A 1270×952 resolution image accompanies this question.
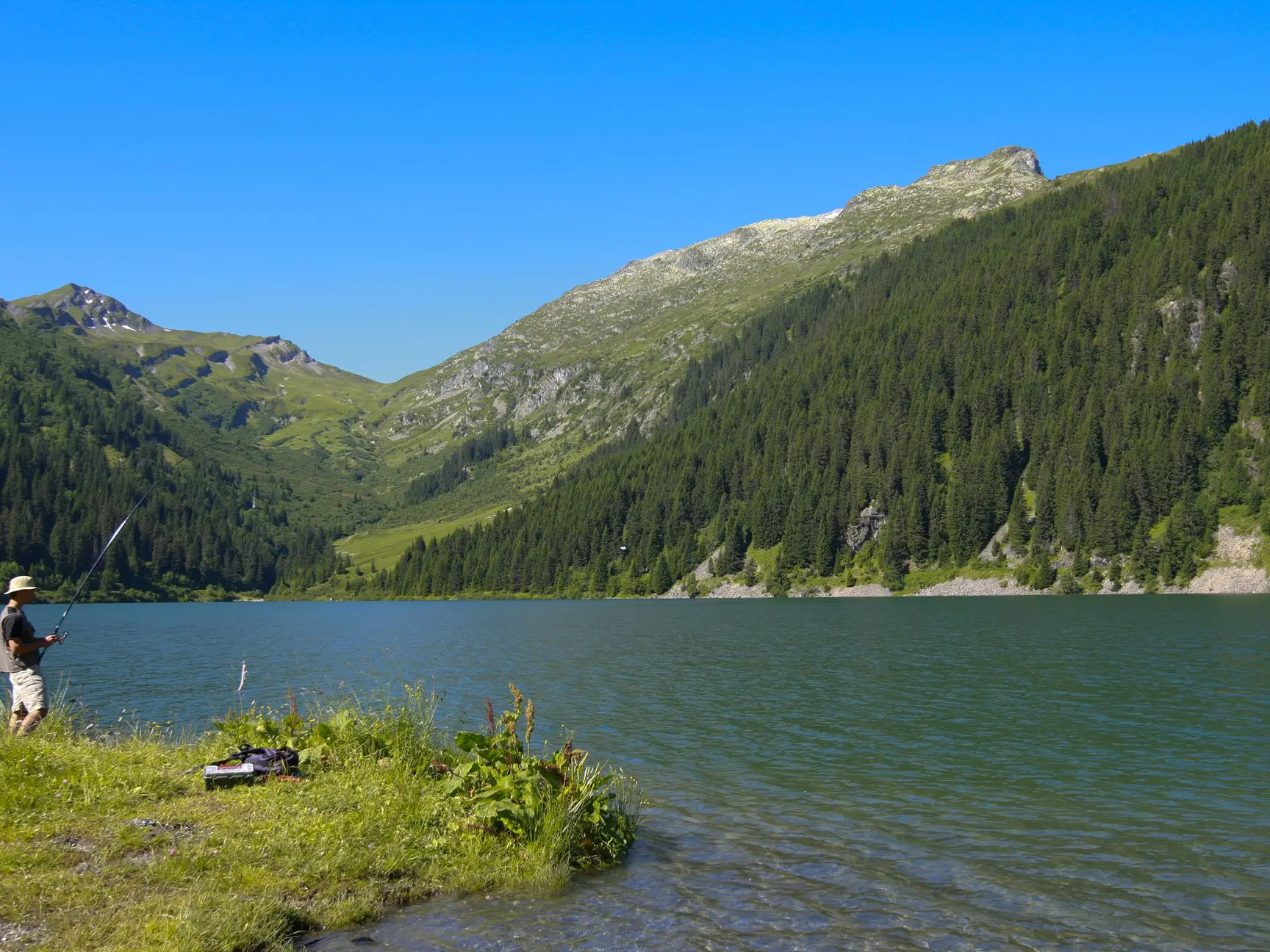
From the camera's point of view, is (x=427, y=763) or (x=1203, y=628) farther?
(x=1203, y=628)

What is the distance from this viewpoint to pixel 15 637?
18.9 metres

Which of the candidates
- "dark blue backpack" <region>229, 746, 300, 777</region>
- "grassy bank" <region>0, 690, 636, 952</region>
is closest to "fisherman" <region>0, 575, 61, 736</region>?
"grassy bank" <region>0, 690, 636, 952</region>

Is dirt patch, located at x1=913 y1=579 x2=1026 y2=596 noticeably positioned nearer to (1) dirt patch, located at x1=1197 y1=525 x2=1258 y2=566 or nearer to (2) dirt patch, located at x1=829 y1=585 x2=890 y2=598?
(2) dirt patch, located at x1=829 y1=585 x2=890 y2=598

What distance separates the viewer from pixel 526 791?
16234 mm

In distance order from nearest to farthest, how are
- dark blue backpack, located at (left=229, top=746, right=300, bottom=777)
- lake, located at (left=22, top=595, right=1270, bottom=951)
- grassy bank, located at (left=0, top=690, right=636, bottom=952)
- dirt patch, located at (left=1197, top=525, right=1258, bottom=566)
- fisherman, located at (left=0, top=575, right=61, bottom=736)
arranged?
grassy bank, located at (left=0, top=690, right=636, bottom=952), lake, located at (left=22, top=595, right=1270, bottom=951), dark blue backpack, located at (left=229, top=746, right=300, bottom=777), fisherman, located at (left=0, top=575, right=61, bottom=736), dirt patch, located at (left=1197, top=525, right=1258, bottom=566)

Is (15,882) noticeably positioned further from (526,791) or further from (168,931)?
(526,791)

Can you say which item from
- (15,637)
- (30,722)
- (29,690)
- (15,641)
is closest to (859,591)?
(29,690)

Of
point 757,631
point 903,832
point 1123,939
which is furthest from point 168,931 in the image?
point 757,631

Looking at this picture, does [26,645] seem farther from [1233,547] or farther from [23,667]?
[1233,547]

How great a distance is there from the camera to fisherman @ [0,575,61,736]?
18.7 metres

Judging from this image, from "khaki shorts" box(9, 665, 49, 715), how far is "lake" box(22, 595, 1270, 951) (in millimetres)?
10799

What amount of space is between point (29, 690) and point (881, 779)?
2075cm

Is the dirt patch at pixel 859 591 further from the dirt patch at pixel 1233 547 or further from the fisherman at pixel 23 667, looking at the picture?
the fisherman at pixel 23 667

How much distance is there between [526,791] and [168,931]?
21.4 feet
